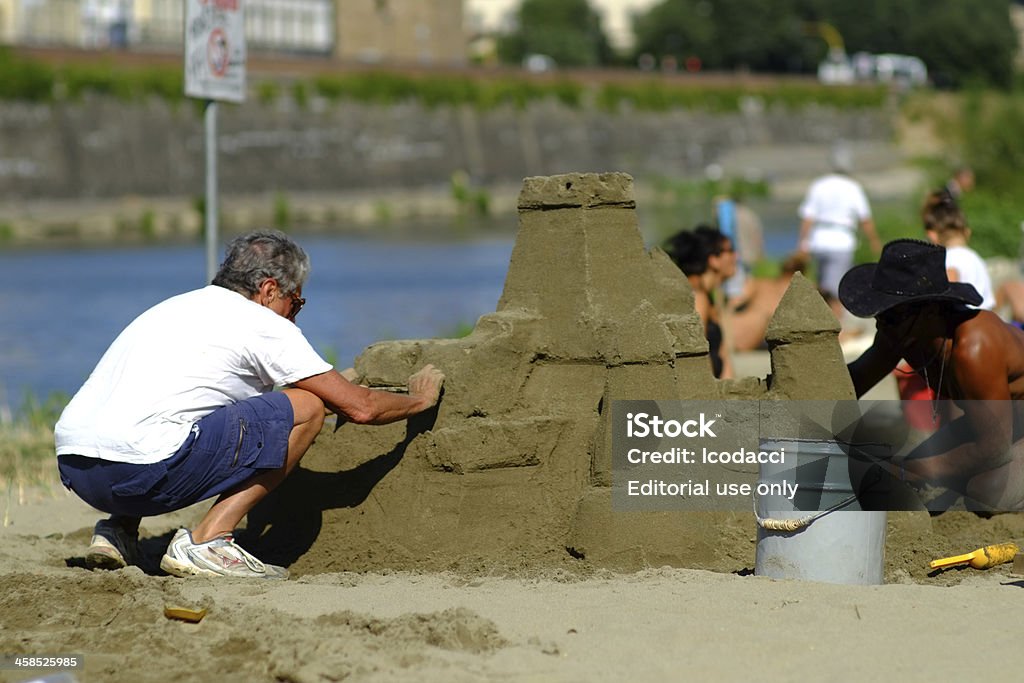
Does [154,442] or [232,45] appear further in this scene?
[232,45]

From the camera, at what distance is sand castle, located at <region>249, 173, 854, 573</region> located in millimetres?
5457

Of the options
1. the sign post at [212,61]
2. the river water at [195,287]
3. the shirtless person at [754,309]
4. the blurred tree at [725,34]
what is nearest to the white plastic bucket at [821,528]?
the sign post at [212,61]

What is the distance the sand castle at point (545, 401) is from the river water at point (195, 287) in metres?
5.39

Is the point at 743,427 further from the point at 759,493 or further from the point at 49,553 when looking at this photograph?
the point at 49,553

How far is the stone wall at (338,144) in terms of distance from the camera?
1641 inches

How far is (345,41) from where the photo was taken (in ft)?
189

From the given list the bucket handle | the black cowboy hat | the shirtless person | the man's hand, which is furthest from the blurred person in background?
A: the bucket handle

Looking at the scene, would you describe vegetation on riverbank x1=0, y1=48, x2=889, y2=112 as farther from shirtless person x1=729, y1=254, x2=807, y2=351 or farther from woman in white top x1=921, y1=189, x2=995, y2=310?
woman in white top x1=921, y1=189, x2=995, y2=310

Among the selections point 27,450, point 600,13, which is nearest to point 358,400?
point 27,450

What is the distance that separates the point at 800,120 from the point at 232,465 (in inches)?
2534

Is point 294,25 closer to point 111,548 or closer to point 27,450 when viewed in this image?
point 27,450

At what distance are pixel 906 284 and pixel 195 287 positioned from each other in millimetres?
22089

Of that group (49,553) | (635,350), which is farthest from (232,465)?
(635,350)

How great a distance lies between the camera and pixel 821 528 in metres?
4.90
